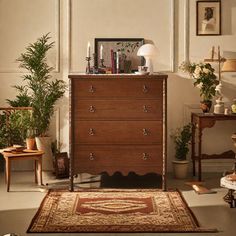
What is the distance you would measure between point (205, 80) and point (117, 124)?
4.96ft

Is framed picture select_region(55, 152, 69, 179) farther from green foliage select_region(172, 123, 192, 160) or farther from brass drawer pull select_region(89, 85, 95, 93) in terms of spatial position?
green foliage select_region(172, 123, 192, 160)

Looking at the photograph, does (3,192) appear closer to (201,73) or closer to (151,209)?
(151,209)

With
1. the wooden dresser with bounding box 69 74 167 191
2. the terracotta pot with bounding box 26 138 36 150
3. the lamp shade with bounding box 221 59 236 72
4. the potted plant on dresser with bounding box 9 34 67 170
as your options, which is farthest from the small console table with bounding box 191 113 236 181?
the terracotta pot with bounding box 26 138 36 150

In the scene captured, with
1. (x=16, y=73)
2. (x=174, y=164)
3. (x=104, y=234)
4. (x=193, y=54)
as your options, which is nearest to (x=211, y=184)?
(x=174, y=164)

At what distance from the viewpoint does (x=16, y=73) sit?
750cm

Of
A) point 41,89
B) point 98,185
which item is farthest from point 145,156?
point 41,89

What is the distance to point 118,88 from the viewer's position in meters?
6.25

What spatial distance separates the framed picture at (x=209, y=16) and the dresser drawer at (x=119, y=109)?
5.65 feet

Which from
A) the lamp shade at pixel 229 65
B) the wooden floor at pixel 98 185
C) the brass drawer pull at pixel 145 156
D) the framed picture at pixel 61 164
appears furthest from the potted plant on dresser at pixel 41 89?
the lamp shade at pixel 229 65

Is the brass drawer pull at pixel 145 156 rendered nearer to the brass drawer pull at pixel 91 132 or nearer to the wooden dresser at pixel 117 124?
the wooden dresser at pixel 117 124

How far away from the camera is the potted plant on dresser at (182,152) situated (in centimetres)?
715

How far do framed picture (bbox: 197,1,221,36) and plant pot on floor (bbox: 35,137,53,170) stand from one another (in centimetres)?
262

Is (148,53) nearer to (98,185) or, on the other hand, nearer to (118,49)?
(118,49)

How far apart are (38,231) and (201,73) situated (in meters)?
3.36
